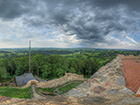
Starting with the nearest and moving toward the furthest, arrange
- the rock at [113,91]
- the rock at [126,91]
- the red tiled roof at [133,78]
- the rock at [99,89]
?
the rock at [126,91]
the rock at [113,91]
the red tiled roof at [133,78]
the rock at [99,89]

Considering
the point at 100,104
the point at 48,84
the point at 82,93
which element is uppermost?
the point at 100,104

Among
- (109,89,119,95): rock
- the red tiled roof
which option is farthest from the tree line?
(109,89,119,95): rock

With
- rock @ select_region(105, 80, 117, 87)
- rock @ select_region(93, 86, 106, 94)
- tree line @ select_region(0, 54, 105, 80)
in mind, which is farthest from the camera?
tree line @ select_region(0, 54, 105, 80)

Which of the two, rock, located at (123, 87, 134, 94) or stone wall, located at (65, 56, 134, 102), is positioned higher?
rock, located at (123, 87, 134, 94)

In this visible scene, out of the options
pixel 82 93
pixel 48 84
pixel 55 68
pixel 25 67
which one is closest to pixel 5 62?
pixel 25 67

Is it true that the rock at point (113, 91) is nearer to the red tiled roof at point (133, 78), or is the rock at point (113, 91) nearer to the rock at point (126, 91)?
the rock at point (126, 91)

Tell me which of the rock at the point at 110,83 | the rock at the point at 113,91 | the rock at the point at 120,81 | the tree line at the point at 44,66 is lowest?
the tree line at the point at 44,66

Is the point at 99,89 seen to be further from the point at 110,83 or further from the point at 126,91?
the point at 126,91

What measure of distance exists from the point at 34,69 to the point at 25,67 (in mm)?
4641

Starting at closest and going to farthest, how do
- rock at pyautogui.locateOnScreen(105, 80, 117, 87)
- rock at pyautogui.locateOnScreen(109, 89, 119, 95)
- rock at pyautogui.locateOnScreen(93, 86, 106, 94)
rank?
rock at pyautogui.locateOnScreen(109, 89, 119, 95)
rock at pyautogui.locateOnScreen(93, 86, 106, 94)
rock at pyautogui.locateOnScreen(105, 80, 117, 87)

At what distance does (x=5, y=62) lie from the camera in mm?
45344

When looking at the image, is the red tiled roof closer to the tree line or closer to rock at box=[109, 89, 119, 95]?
rock at box=[109, 89, 119, 95]

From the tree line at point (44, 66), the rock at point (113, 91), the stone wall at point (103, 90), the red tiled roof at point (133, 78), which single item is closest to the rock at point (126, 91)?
the stone wall at point (103, 90)

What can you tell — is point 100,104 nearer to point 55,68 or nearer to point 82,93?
point 82,93
